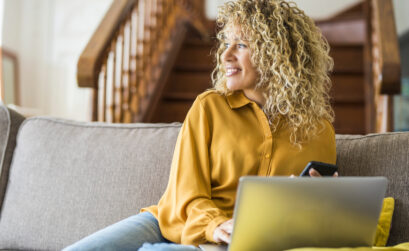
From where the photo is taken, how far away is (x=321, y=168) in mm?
1076

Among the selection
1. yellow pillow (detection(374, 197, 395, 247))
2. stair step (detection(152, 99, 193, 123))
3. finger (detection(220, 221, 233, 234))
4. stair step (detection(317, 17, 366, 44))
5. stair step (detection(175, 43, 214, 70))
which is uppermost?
stair step (detection(317, 17, 366, 44))

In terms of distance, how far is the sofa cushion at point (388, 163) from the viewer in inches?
52.2

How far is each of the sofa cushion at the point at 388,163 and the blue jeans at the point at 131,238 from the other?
615 millimetres

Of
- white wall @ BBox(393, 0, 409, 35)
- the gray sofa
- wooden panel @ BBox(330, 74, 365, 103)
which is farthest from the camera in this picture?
white wall @ BBox(393, 0, 409, 35)

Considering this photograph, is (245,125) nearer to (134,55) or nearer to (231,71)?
(231,71)

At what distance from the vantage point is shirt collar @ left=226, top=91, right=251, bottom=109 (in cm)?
138

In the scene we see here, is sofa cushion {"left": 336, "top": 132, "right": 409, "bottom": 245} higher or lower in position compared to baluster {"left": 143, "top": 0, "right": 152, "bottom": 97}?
lower

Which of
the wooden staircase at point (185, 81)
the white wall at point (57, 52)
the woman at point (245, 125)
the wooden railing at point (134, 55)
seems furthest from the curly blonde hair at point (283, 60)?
the white wall at point (57, 52)

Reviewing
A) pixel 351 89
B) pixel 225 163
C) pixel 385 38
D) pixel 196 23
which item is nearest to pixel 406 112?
pixel 351 89

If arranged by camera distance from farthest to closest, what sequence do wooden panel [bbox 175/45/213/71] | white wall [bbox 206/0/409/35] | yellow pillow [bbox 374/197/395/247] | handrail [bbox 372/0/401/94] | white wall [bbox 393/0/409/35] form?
white wall [bbox 206/0/409/35] < white wall [bbox 393/0/409/35] < wooden panel [bbox 175/45/213/71] < handrail [bbox 372/0/401/94] < yellow pillow [bbox 374/197/395/247]

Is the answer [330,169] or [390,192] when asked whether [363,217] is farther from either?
[390,192]

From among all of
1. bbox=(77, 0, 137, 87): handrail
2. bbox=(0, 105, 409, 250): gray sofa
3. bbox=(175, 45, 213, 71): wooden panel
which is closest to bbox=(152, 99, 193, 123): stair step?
bbox=(175, 45, 213, 71): wooden panel

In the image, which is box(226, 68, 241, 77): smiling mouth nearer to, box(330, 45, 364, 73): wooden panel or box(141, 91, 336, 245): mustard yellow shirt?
box(141, 91, 336, 245): mustard yellow shirt

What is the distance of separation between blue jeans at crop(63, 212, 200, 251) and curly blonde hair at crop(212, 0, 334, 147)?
453 mm
